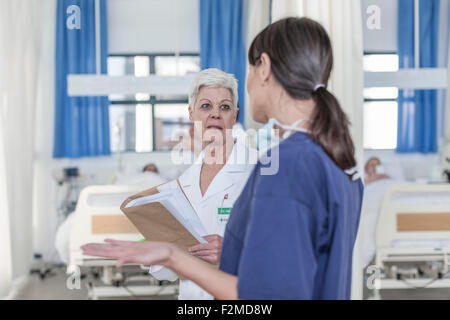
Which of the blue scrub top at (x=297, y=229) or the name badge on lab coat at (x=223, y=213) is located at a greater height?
the blue scrub top at (x=297, y=229)

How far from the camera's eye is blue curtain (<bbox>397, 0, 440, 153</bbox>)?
4969mm

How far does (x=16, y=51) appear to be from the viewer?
405cm

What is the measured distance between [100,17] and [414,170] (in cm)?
371

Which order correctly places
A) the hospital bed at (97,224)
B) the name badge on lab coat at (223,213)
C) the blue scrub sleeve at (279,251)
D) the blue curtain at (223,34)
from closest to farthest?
the blue scrub sleeve at (279,251)
the name badge on lab coat at (223,213)
the hospital bed at (97,224)
the blue curtain at (223,34)

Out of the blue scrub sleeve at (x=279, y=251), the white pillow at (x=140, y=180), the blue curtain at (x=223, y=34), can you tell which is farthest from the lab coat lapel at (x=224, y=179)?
the blue curtain at (x=223, y=34)

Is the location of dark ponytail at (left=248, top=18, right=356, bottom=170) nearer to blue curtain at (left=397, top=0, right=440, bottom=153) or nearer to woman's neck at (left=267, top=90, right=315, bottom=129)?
woman's neck at (left=267, top=90, right=315, bottom=129)

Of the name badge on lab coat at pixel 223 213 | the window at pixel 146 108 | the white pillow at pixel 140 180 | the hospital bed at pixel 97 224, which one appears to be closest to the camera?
the name badge on lab coat at pixel 223 213

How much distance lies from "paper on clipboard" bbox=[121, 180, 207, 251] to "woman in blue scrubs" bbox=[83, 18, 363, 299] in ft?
1.10

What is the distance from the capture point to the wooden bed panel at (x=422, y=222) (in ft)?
9.52

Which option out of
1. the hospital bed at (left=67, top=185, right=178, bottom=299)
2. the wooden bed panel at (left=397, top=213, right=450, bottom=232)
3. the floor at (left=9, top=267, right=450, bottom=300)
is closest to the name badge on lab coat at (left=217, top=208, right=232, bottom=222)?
the hospital bed at (left=67, top=185, right=178, bottom=299)

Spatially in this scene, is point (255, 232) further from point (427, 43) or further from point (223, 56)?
point (427, 43)

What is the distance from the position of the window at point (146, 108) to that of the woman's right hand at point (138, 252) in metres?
4.59

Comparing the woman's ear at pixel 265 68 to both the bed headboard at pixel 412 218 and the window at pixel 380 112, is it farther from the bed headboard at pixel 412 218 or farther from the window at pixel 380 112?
the window at pixel 380 112

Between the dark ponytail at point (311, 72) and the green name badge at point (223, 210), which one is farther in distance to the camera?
the green name badge at point (223, 210)
